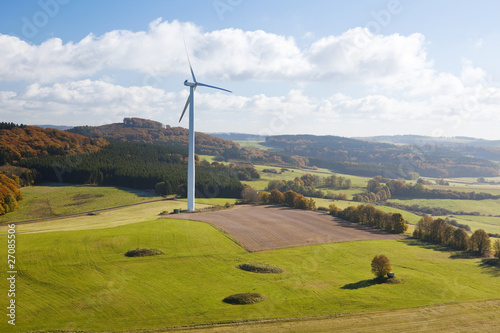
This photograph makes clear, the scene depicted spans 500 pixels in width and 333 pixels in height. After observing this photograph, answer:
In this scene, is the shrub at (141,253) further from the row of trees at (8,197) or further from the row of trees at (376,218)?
the row of trees at (376,218)

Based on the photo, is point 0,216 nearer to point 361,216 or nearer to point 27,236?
point 27,236

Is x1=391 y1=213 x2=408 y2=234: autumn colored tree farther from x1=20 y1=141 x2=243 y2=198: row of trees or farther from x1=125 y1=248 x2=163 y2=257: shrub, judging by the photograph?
x1=20 y1=141 x2=243 y2=198: row of trees

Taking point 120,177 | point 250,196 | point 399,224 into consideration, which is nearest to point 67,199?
point 120,177

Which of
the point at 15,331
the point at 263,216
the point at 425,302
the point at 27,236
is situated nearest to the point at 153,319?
the point at 15,331

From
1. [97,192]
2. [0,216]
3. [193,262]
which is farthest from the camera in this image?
[97,192]

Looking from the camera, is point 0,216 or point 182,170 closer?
point 0,216

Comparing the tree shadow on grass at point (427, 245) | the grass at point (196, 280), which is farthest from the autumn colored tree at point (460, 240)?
the grass at point (196, 280)

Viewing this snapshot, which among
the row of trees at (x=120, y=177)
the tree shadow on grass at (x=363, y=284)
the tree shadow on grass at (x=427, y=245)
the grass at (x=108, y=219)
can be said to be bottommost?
the tree shadow on grass at (x=427, y=245)
